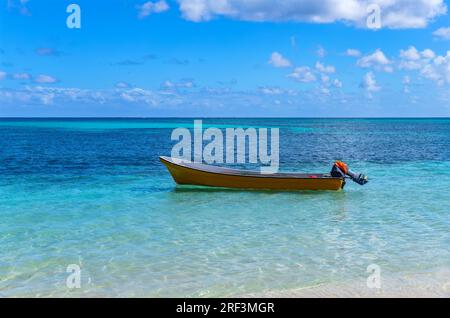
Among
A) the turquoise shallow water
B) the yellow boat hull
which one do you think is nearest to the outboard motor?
the yellow boat hull

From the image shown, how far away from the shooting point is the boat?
19094 millimetres

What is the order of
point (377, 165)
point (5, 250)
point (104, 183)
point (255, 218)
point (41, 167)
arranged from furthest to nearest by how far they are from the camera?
1. point (377, 165)
2. point (41, 167)
3. point (104, 183)
4. point (255, 218)
5. point (5, 250)

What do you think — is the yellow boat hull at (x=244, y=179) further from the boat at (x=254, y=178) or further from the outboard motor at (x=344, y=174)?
the outboard motor at (x=344, y=174)

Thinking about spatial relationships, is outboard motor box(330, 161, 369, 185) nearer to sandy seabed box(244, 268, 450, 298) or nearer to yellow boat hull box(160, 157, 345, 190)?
yellow boat hull box(160, 157, 345, 190)

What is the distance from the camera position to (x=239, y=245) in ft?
37.7

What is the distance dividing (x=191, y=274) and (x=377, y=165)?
81.2 ft

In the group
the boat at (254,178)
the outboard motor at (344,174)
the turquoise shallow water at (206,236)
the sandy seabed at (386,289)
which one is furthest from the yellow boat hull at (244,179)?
the sandy seabed at (386,289)

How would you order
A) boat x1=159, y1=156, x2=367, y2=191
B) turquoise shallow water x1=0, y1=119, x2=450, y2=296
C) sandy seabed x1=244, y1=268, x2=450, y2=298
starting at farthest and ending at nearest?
1. boat x1=159, y1=156, x2=367, y2=191
2. turquoise shallow water x1=0, y1=119, x2=450, y2=296
3. sandy seabed x1=244, y1=268, x2=450, y2=298

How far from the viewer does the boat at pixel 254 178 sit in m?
19.1

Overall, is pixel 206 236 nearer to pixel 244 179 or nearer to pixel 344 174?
pixel 244 179

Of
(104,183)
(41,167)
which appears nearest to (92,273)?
(104,183)

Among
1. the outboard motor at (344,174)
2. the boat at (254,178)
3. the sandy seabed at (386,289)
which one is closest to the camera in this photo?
the sandy seabed at (386,289)

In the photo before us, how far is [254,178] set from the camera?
19.4 metres

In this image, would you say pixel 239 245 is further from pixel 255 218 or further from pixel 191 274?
pixel 255 218
